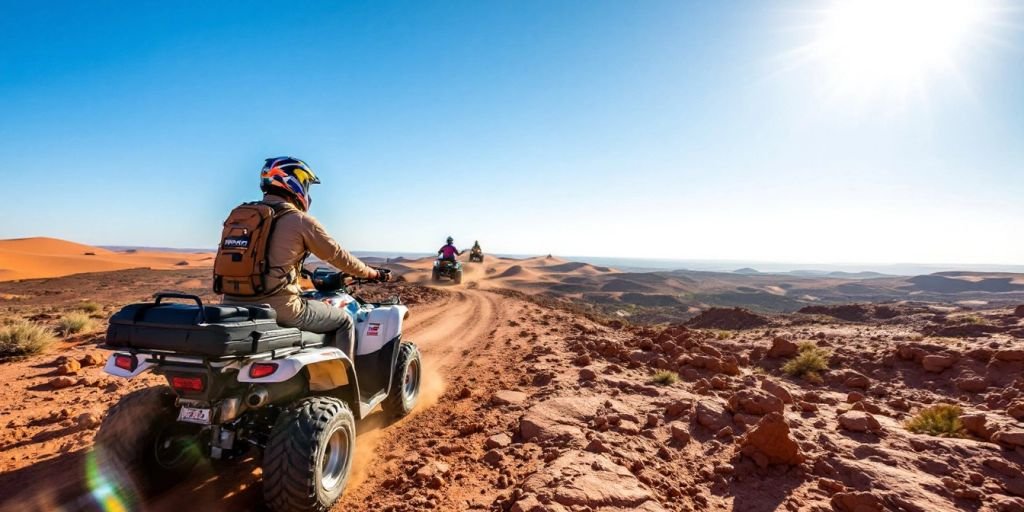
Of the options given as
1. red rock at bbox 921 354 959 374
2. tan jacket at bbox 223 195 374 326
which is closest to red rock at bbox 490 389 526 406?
tan jacket at bbox 223 195 374 326

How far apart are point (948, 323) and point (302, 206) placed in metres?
14.2

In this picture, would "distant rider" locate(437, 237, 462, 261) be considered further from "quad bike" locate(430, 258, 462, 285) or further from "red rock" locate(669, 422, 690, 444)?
"red rock" locate(669, 422, 690, 444)

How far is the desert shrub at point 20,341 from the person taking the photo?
664cm

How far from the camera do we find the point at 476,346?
869 centimetres

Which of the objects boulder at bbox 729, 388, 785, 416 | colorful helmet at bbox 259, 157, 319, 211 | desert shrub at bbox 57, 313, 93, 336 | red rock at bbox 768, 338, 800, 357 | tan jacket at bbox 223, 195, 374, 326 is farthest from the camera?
desert shrub at bbox 57, 313, 93, 336

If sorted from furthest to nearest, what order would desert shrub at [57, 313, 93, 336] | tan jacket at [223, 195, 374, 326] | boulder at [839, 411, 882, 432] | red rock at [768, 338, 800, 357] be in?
desert shrub at [57, 313, 93, 336] < red rock at [768, 338, 800, 357] < boulder at [839, 411, 882, 432] < tan jacket at [223, 195, 374, 326]

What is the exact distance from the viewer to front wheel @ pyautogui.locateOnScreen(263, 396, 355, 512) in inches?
106

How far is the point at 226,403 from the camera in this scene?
2.73 meters

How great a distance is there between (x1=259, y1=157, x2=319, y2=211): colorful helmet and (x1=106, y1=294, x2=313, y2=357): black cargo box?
1.16m

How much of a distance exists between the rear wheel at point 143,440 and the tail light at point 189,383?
634 mm

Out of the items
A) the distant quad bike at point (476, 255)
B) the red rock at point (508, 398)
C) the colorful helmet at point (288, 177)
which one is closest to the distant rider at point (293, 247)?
the colorful helmet at point (288, 177)

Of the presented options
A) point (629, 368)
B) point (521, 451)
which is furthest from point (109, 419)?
point (629, 368)

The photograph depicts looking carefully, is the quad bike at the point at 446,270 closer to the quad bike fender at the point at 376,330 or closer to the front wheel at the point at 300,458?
the quad bike fender at the point at 376,330

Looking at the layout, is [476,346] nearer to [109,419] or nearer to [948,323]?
[109,419]
